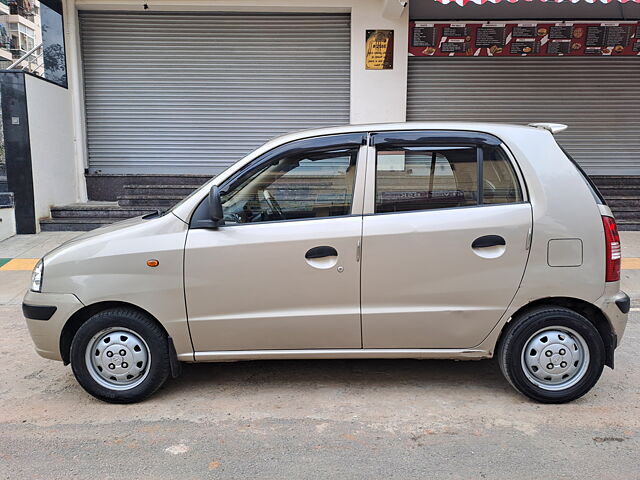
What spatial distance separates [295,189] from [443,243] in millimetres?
1114

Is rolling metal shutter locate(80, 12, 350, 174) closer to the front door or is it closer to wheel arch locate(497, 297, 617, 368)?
the front door

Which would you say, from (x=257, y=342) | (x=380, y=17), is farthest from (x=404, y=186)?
(x=380, y=17)

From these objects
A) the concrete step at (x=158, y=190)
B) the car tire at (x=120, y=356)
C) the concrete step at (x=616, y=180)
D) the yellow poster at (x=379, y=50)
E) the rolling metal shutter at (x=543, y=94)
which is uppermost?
the yellow poster at (x=379, y=50)

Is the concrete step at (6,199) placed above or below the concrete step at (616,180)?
below

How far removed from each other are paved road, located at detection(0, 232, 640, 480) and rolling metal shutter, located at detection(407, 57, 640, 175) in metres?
7.82

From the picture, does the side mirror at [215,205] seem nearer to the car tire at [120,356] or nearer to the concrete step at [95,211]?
the car tire at [120,356]

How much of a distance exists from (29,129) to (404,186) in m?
8.05

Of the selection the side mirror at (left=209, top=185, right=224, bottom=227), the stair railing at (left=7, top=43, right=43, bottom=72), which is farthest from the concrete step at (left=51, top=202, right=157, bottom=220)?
the side mirror at (left=209, top=185, right=224, bottom=227)

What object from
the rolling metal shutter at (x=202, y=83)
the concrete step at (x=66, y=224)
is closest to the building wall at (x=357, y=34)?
the rolling metal shutter at (x=202, y=83)

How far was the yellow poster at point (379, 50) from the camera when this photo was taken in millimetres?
10742

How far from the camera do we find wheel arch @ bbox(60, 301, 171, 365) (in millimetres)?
3848

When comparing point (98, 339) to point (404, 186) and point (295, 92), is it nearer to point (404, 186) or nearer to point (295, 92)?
point (404, 186)

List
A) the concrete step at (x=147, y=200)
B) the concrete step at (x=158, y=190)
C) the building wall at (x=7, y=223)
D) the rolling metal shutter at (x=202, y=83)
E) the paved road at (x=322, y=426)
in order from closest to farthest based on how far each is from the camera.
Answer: the paved road at (x=322, y=426), the building wall at (x=7, y=223), the concrete step at (x=147, y=200), the concrete step at (x=158, y=190), the rolling metal shutter at (x=202, y=83)

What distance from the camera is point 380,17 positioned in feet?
35.0
